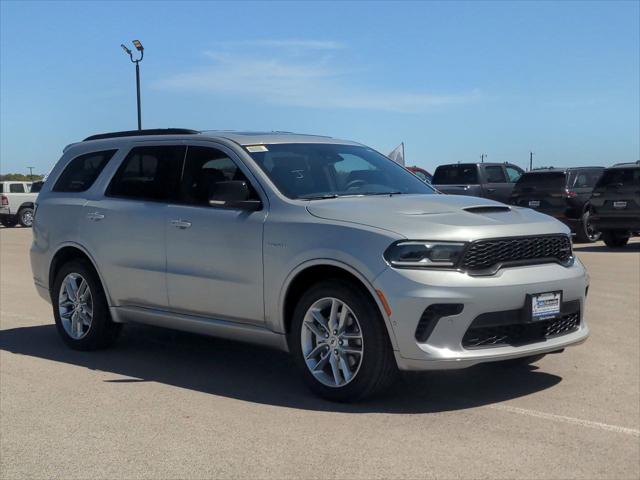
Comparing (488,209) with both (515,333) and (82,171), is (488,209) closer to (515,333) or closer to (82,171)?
(515,333)

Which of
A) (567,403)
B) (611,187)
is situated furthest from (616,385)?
(611,187)

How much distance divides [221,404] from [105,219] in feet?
7.64

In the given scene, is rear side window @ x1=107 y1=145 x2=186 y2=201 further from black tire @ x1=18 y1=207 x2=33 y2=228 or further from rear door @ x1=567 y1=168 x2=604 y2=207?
black tire @ x1=18 y1=207 x2=33 y2=228

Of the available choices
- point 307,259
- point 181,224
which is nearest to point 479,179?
point 181,224

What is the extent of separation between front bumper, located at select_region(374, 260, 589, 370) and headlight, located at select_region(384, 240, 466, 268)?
0.18ft

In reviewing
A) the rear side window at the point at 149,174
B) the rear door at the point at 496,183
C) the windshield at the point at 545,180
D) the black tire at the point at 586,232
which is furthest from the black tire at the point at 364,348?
the rear door at the point at 496,183

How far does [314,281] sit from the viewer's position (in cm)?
569

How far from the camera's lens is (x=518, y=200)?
19.8m

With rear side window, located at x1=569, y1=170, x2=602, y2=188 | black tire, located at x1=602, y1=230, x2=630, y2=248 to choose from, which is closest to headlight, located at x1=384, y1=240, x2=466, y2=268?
black tire, located at x1=602, y1=230, x2=630, y2=248

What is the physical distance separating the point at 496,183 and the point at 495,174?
0.35m

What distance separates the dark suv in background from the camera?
74.2 feet

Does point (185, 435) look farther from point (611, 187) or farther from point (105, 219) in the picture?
point (611, 187)

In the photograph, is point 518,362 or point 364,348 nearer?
point 364,348

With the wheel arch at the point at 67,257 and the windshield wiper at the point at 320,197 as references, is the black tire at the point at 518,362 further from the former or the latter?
the wheel arch at the point at 67,257
